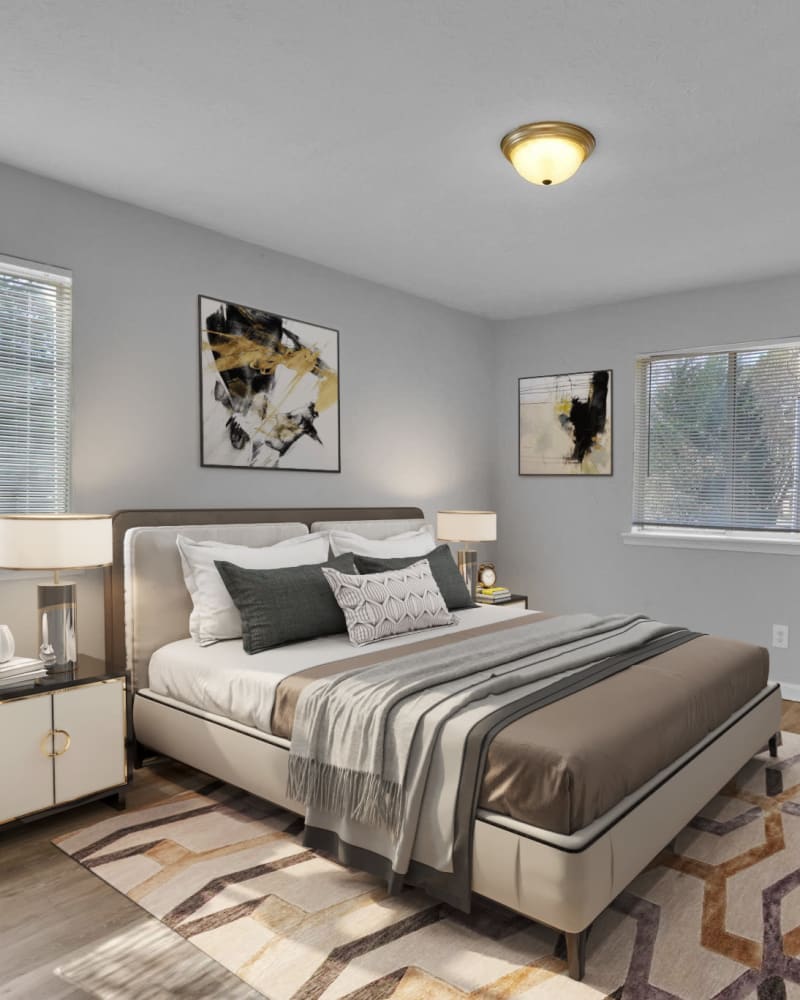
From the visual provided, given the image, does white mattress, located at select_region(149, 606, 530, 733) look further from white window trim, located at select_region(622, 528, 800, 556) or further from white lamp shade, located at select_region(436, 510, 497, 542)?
white window trim, located at select_region(622, 528, 800, 556)

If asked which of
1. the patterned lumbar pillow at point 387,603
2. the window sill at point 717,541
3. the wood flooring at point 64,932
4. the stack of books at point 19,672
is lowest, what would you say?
the wood flooring at point 64,932

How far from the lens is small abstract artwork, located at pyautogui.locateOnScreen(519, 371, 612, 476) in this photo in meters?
5.09

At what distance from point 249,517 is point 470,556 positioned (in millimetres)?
1541

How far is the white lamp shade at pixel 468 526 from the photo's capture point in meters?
4.68

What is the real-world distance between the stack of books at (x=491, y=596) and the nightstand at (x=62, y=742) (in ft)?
8.45

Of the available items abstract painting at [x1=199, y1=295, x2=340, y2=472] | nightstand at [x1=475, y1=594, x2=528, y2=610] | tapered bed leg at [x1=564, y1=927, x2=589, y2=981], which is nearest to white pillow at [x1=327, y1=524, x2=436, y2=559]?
abstract painting at [x1=199, y1=295, x2=340, y2=472]

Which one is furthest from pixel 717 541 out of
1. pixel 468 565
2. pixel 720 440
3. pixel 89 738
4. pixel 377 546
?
pixel 89 738

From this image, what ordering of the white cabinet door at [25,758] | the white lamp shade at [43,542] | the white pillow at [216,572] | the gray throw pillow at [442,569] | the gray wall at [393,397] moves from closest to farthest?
the white cabinet door at [25,758], the white lamp shade at [43,542], the white pillow at [216,572], the gray wall at [393,397], the gray throw pillow at [442,569]

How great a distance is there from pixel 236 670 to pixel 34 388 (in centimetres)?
147

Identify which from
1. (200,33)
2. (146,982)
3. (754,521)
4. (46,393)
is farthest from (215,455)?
(754,521)

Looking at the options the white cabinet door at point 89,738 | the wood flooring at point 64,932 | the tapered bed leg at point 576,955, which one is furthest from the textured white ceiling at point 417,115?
the wood flooring at point 64,932

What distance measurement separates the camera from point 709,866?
95.5 inches

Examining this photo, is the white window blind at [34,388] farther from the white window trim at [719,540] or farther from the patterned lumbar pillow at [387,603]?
the white window trim at [719,540]

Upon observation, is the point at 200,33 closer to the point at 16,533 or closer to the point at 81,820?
the point at 16,533
